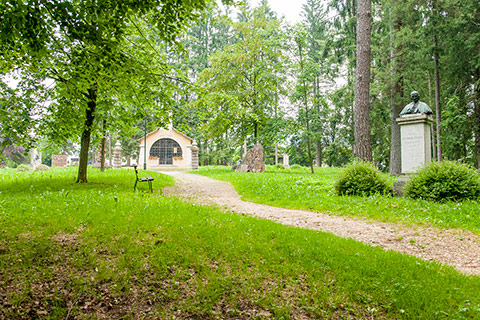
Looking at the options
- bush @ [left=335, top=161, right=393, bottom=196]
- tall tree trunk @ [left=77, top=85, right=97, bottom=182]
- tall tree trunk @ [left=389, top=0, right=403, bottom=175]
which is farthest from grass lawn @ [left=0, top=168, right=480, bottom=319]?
tall tree trunk @ [left=389, top=0, right=403, bottom=175]

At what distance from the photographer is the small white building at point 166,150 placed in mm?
31231

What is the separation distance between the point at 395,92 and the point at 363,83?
5.47 metres

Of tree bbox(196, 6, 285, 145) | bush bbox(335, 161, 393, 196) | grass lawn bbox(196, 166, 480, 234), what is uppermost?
tree bbox(196, 6, 285, 145)

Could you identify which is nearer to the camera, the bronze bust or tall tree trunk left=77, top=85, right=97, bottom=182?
the bronze bust

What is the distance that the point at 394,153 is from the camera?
14.4 meters

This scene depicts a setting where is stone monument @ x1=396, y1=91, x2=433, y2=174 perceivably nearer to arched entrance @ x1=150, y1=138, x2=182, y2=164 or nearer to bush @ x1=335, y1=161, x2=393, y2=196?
bush @ x1=335, y1=161, x2=393, y2=196

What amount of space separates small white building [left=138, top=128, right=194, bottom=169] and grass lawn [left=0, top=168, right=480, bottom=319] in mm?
27101

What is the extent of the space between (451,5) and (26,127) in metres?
17.4

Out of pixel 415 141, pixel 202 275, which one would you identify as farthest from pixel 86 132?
pixel 415 141

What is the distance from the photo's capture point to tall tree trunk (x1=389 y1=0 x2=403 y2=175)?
46.7ft

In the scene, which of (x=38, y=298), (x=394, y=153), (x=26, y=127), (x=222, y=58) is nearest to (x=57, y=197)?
(x=26, y=127)

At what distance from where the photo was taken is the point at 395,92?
A: 1487 cm

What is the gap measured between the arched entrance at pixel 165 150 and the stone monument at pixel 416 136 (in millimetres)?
26508

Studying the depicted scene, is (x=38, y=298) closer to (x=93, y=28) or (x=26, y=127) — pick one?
(x=93, y=28)
